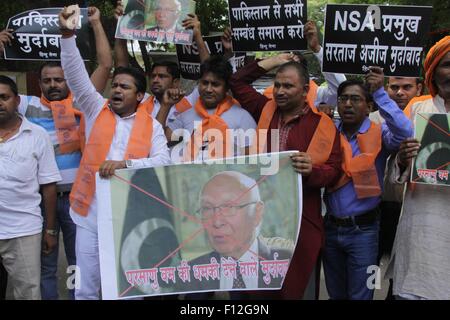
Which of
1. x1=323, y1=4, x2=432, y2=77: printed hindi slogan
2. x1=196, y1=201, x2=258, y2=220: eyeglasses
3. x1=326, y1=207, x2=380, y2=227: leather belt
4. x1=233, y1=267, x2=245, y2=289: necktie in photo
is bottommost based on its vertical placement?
x1=233, y1=267, x2=245, y2=289: necktie in photo

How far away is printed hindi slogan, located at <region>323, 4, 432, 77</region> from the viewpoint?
3.80m

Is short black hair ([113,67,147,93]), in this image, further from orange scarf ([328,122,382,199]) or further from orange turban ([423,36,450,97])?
orange turban ([423,36,450,97])

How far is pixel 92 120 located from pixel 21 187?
2.08 ft

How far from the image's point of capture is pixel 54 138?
407 cm

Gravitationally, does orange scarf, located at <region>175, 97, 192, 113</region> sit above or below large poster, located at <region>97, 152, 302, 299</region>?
above

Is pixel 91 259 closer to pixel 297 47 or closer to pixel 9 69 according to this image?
pixel 297 47

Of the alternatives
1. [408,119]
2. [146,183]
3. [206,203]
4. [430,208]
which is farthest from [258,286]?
[408,119]

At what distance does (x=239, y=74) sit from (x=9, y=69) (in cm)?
616

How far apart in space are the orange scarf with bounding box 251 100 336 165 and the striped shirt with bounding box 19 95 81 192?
143 centimetres

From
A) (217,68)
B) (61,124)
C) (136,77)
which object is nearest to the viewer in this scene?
(136,77)

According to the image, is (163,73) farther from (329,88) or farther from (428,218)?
(428,218)

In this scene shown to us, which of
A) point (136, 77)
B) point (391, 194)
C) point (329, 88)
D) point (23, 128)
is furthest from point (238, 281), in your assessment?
point (329, 88)

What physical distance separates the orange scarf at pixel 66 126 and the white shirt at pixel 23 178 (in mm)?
378

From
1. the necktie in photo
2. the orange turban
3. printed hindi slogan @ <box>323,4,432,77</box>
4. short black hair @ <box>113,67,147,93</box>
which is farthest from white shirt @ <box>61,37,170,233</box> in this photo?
the orange turban
